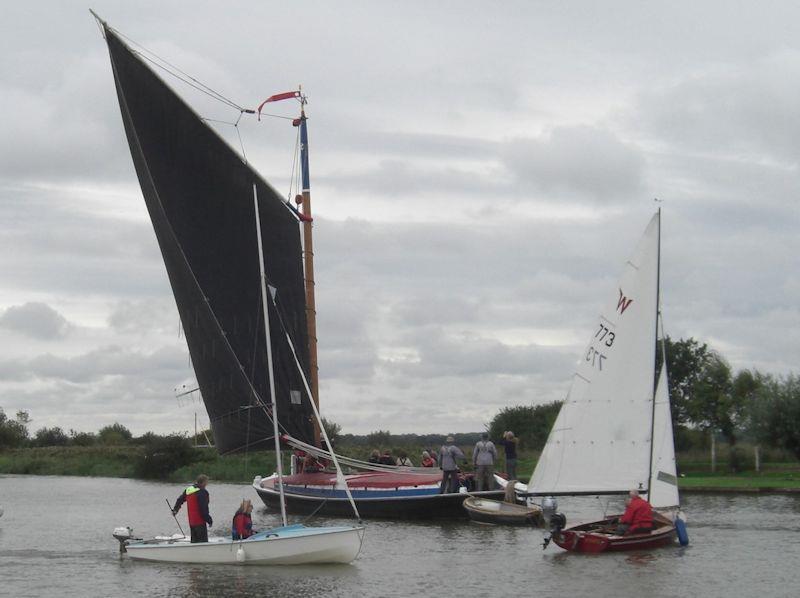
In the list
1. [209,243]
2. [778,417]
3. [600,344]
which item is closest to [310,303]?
[209,243]

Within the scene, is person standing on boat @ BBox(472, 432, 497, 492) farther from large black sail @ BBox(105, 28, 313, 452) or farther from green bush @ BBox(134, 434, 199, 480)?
green bush @ BBox(134, 434, 199, 480)

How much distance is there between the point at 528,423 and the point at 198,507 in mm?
61389

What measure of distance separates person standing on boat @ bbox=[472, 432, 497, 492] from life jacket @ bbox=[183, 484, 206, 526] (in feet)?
39.5

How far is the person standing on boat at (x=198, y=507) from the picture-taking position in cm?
2497

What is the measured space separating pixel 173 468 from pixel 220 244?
45548mm

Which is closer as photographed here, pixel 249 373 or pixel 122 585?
pixel 122 585

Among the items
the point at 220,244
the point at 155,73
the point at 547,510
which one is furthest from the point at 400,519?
the point at 155,73

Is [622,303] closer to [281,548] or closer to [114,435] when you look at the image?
[281,548]

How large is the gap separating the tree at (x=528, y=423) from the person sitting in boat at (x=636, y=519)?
178 feet

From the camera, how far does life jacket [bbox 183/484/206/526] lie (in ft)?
81.9

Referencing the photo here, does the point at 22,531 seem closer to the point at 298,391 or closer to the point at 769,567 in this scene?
the point at 298,391

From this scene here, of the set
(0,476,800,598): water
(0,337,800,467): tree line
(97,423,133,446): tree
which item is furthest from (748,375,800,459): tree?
(97,423,133,446): tree

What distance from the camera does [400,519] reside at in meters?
36.5

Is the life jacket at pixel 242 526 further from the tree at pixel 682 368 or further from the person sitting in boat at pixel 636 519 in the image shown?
the tree at pixel 682 368
